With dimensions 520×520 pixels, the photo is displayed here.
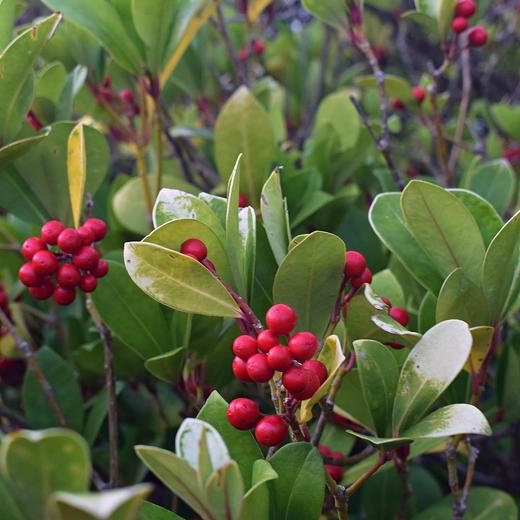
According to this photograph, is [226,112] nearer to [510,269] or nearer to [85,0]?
[85,0]

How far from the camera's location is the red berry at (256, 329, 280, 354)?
0.75 metres

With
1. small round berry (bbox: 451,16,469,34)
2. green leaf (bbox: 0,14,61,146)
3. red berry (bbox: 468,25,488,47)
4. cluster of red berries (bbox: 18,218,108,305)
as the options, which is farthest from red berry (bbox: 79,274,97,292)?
red berry (bbox: 468,25,488,47)

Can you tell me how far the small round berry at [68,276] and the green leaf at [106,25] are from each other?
418 mm

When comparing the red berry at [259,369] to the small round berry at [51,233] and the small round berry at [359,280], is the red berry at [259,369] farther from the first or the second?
the small round berry at [51,233]

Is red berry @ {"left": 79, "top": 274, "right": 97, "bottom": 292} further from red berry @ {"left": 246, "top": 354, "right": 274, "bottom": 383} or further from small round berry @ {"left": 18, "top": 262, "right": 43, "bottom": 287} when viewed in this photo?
red berry @ {"left": 246, "top": 354, "right": 274, "bottom": 383}

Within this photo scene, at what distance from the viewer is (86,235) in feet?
3.38

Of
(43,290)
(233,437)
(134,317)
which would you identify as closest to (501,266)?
(233,437)

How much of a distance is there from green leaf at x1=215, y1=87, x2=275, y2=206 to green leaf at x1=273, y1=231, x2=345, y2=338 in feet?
1.55

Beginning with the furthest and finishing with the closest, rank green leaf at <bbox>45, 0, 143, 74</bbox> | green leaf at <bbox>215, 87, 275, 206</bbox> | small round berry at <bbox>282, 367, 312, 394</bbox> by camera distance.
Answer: green leaf at <bbox>215, 87, 275, 206</bbox>
green leaf at <bbox>45, 0, 143, 74</bbox>
small round berry at <bbox>282, 367, 312, 394</bbox>

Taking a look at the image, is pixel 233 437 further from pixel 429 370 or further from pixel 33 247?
pixel 33 247

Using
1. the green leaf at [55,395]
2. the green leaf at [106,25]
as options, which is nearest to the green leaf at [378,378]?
the green leaf at [55,395]

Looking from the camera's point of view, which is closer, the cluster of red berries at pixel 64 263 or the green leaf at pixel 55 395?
the cluster of red berries at pixel 64 263

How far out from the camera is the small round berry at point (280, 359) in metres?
0.72

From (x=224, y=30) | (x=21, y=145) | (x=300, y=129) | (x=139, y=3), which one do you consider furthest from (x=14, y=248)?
(x=300, y=129)
